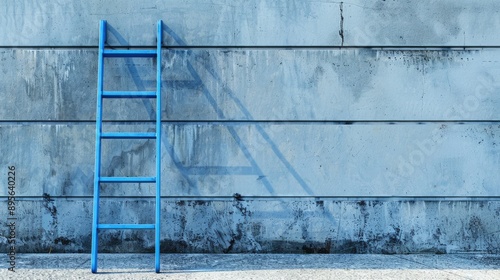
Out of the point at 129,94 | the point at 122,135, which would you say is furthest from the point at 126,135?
the point at 129,94

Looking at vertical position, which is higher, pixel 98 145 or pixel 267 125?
pixel 267 125

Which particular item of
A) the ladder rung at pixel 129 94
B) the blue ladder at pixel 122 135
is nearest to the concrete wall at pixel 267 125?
the blue ladder at pixel 122 135

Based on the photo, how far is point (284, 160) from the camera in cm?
390

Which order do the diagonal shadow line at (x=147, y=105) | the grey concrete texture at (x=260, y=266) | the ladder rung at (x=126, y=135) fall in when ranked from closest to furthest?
the grey concrete texture at (x=260, y=266)
the ladder rung at (x=126, y=135)
the diagonal shadow line at (x=147, y=105)

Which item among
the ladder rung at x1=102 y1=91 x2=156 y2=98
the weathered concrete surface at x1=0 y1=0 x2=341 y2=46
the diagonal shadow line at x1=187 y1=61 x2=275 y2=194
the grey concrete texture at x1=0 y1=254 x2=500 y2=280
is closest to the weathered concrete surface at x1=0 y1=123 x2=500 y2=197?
the diagonal shadow line at x1=187 y1=61 x2=275 y2=194

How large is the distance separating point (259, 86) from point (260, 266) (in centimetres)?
129

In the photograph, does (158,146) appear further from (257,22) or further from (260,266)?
(257,22)

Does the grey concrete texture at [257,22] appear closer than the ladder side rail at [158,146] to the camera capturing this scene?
No

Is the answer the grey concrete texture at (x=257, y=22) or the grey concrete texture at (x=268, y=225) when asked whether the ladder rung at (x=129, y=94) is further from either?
the grey concrete texture at (x=268, y=225)

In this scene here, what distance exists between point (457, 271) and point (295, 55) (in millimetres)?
1842

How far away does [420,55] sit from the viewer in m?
3.92

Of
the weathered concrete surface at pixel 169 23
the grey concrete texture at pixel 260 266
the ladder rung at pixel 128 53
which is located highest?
the weathered concrete surface at pixel 169 23

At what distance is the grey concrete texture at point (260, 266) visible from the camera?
3262 millimetres

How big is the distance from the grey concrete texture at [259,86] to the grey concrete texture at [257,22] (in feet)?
0.36
